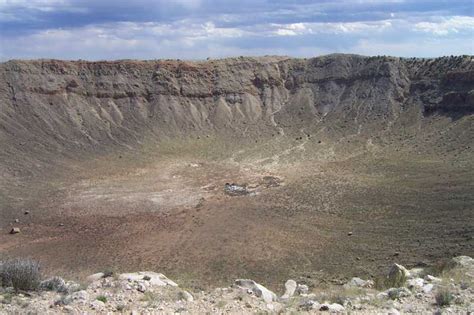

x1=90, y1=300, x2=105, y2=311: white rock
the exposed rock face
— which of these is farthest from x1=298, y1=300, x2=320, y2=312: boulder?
the exposed rock face

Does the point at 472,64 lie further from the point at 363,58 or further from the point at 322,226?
the point at 322,226

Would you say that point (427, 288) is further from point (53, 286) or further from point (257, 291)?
point (53, 286)

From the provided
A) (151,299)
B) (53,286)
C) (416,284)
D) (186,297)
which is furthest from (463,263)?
(53,286)

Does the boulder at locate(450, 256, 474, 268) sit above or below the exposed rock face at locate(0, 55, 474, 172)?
below

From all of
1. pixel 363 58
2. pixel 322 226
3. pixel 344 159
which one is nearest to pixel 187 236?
pixel 322 226

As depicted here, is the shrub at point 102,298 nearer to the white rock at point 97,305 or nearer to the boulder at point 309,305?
the white rock at point 97,305

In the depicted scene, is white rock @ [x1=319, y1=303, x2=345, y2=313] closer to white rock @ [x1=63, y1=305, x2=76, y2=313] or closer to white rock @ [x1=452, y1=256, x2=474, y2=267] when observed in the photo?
white rock @ [x1=63, y1=305, x2=76, y2=313]

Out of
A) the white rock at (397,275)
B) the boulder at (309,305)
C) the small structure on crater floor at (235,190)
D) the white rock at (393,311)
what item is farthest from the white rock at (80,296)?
the small structure on crater floor at (235,190)
